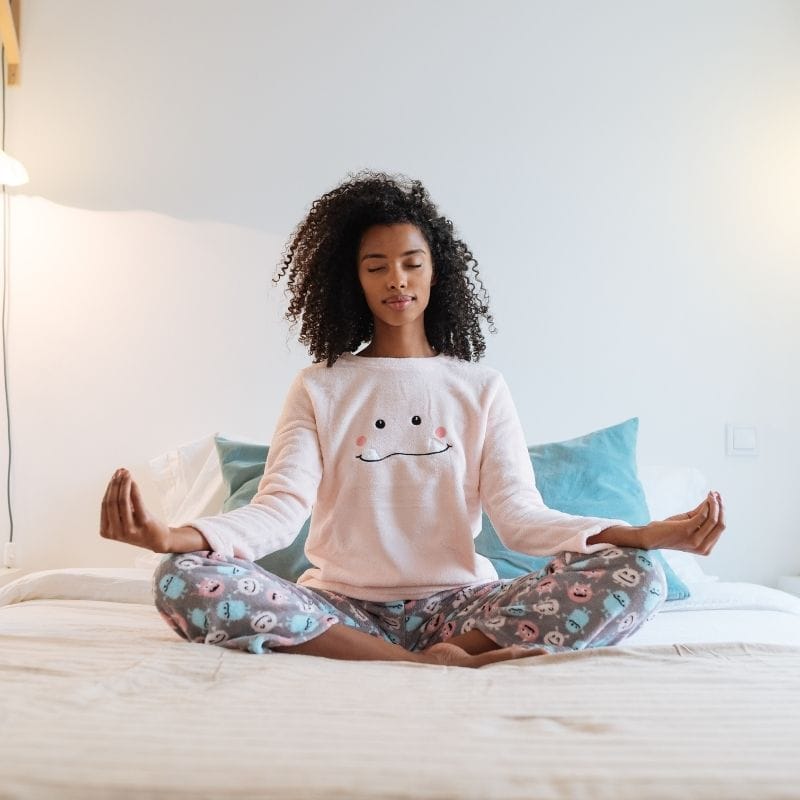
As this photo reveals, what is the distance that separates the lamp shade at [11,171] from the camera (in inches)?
94.3

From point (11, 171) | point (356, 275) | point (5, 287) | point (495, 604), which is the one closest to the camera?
point (495, 604)

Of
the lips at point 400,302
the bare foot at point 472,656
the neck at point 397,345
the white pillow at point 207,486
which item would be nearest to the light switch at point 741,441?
the white pillow at point 207,486

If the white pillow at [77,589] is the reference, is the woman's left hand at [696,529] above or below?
A: above

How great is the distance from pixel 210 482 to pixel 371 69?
3.71 feet

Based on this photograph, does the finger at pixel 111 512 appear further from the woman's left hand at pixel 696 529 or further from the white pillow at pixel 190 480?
the white pillow at pixel 190 480

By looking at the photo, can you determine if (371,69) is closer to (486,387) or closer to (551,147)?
(551,147)

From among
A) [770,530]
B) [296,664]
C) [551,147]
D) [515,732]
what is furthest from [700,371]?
[515,732]

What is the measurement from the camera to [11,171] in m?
2.42

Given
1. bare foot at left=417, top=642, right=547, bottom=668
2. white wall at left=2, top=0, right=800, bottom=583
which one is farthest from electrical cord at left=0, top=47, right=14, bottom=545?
bare foot at left=417, top=642, right=547, bottom=668

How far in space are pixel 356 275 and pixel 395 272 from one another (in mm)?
144

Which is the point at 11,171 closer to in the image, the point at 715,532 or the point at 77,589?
the point at 77,589

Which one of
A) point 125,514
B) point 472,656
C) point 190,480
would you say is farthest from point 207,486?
point 472,656

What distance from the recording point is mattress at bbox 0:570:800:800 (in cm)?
73

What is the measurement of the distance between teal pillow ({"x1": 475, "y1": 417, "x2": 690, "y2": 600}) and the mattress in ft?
2.55
